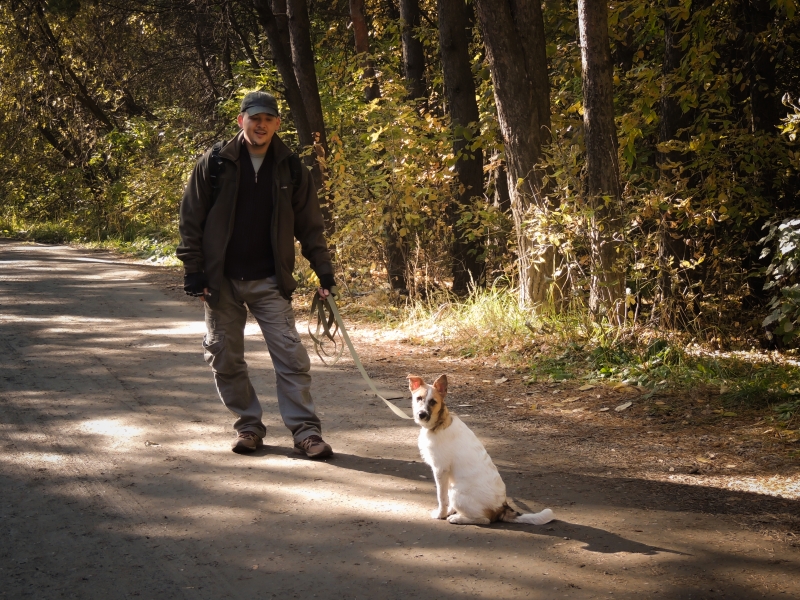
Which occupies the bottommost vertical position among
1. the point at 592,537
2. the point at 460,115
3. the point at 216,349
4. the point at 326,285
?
the point at 592,537

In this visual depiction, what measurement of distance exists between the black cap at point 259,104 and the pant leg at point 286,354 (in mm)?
1156

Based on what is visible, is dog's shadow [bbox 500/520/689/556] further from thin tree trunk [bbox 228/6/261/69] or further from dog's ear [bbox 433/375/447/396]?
thin tree trunk [bbox 228/6/261/69]

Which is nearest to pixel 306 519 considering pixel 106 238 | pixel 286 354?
pixel 286 354

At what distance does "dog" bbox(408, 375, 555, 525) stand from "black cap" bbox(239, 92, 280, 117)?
7.51 feet

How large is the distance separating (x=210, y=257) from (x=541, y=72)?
5.93m

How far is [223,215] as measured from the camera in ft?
20.2

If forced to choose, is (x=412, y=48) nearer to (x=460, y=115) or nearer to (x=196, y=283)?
(x=460, y=115)

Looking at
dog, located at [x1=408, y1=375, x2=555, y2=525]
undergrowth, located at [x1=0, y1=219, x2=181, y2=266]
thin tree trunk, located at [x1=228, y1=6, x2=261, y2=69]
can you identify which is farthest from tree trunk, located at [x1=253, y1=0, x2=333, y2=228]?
dog, located at [x1=408, y1=375, x2=555, y2=525]

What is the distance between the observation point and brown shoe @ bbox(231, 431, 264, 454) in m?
6.34

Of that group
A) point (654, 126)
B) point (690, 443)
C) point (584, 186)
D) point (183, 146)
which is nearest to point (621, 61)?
point (654, 126)

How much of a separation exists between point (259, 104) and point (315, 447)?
236cm

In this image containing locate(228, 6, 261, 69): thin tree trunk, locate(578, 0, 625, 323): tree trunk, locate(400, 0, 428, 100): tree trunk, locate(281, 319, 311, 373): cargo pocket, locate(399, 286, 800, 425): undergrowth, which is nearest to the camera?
locate(281, 319, 311, 373): cargo pocket

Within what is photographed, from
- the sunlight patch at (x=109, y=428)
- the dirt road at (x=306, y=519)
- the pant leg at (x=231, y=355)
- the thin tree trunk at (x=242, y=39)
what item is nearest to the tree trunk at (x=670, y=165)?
the dirt road at (x=306, y=519)

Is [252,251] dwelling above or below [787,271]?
above
